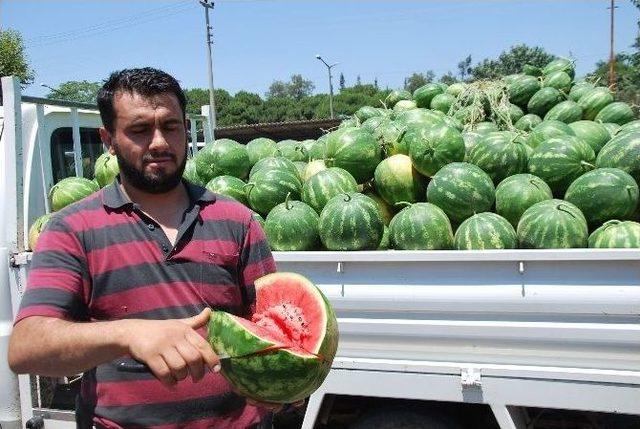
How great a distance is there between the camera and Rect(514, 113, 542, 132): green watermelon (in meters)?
4.86

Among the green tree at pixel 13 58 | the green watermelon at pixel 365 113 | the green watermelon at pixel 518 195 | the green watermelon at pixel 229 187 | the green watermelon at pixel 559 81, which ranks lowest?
the green watermelon at pixel 518 195

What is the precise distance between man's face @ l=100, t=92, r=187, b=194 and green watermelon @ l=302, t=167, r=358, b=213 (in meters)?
1.88

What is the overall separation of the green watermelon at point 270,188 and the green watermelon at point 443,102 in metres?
2.04

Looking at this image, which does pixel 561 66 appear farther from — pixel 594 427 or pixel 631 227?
pixel 594 427

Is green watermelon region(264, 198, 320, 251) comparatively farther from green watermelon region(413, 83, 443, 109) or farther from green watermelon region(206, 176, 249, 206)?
green watermelon region(413, 83, 443, 109)

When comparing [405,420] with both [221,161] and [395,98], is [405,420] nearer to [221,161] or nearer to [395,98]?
[221,161]

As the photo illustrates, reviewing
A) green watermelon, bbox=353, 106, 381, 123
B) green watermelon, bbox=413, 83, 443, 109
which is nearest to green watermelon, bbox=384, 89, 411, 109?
green watermelon, bbox=413, 83, 443, 109

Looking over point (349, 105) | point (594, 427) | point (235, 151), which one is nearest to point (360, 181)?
point (235, 151)

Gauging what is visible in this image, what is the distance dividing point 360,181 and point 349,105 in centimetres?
5555

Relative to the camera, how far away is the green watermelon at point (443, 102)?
5.40 meters

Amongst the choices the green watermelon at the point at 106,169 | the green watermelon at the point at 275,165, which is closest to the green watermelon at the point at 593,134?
the green watermelon at the point at 275,165

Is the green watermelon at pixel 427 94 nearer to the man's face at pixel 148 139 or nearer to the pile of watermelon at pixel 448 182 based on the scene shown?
the pile of watermelon at pixel 448 182

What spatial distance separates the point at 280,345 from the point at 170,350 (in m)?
0.34

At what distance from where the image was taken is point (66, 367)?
4.99ft
